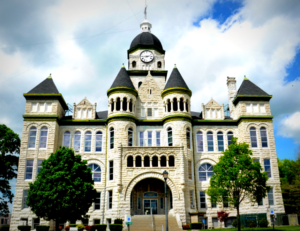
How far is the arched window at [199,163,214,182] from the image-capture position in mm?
40875

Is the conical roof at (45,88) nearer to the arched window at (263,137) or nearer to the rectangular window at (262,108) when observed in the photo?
the rectangular window at (262,108)

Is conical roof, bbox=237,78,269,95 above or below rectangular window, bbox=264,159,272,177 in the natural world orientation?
above

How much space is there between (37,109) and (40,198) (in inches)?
611

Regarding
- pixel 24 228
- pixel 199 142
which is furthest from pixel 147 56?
pixel 24 228

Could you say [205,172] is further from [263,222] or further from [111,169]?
[111,169]

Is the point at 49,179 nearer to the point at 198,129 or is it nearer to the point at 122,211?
the point at 122,211

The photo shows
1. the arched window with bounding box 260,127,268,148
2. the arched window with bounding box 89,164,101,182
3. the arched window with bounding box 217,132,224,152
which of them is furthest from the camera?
the arched window with bounding box 217,132,224,152

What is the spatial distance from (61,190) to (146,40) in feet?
109

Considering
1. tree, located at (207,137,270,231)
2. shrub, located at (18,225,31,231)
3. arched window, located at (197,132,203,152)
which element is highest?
arched window, located at (197,132,203,152)

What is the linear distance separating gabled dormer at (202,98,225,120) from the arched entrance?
11.9 meters

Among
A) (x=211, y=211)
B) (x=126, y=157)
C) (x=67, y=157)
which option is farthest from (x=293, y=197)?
(x=67, y=157)

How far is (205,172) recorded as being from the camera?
135ft

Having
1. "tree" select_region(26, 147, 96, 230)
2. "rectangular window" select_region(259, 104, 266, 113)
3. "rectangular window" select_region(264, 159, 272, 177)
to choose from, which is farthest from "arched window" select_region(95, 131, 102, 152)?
"rectangular window" select_region(259, 104, 266, 113)

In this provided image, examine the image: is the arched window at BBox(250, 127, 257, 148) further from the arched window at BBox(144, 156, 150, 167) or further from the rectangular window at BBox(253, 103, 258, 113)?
the arched window at BBox(144, 156, 150, 167)
